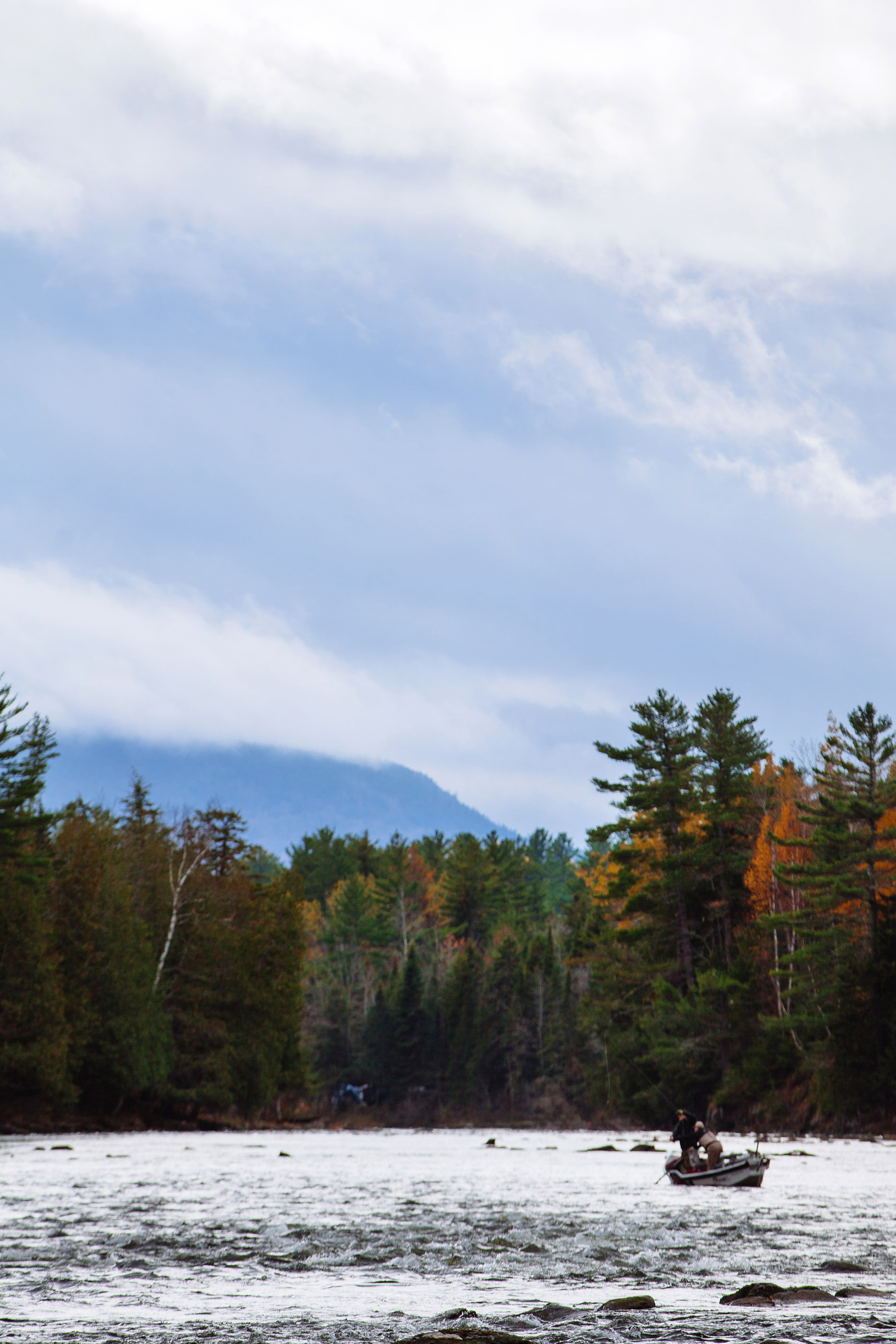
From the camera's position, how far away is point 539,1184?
30.7 meters

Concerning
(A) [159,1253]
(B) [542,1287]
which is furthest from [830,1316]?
(A) [159,1253]

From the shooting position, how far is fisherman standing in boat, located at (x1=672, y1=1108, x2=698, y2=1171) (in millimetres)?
30062

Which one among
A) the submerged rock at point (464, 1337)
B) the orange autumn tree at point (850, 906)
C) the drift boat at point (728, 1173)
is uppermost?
the orange autumn tree at point (850, 906)

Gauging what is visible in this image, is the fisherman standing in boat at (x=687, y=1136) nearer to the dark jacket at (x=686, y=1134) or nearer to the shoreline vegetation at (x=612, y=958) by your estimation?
the dark jacket at (x=686, y=1134)

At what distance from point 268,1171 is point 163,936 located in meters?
34.5

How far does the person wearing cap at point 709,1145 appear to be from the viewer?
98.0ft

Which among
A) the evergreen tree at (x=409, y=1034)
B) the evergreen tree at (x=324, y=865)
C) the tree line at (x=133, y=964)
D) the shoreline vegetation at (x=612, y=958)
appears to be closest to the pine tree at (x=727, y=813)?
the shoreline vegetation at (x=612, y=958)

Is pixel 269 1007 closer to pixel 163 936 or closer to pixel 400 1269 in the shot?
pixel 163 936

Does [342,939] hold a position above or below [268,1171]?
above

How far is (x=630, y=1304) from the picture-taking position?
12508mm

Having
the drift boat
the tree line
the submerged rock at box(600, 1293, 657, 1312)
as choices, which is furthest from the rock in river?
the tree line

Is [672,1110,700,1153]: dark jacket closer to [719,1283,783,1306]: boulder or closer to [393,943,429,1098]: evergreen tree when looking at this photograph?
[719,1283,783,1306]: boulder

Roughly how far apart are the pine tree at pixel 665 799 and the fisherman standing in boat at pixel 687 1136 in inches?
1613

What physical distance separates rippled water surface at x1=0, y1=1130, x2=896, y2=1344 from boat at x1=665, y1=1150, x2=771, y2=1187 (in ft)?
1.00
